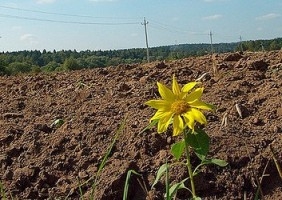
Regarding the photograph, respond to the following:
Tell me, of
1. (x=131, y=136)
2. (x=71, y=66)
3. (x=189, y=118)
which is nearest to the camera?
(x=189, y=118)

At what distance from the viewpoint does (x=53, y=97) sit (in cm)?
383

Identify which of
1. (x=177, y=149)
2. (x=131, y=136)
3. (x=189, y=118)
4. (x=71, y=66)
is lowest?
(x=71, y=66)

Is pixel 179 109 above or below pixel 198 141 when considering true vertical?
above

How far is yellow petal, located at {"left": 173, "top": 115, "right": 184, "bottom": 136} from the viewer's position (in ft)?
4.50

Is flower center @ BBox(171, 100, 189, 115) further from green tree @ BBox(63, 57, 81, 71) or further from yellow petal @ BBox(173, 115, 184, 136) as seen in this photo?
green tree @ BBox(63, 57, 81, 71)

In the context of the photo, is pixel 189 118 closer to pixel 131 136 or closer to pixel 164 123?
pixel 164 123

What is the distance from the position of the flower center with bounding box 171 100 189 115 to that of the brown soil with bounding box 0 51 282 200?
569mm

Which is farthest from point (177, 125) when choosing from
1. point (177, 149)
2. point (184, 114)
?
point (177, 149)

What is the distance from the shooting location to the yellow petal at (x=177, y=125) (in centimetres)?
137

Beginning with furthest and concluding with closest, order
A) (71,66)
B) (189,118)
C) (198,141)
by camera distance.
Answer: (71,66), (198,141), (189,118)

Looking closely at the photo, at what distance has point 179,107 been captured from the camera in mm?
1413

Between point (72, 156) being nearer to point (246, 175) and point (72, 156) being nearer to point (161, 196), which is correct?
point (161, 196)

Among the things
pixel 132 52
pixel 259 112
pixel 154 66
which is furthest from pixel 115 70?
pixel 132 52

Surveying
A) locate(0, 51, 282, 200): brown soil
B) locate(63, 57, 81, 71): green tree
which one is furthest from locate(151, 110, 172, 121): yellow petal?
locate(63, 57, 81, 71): green tree
